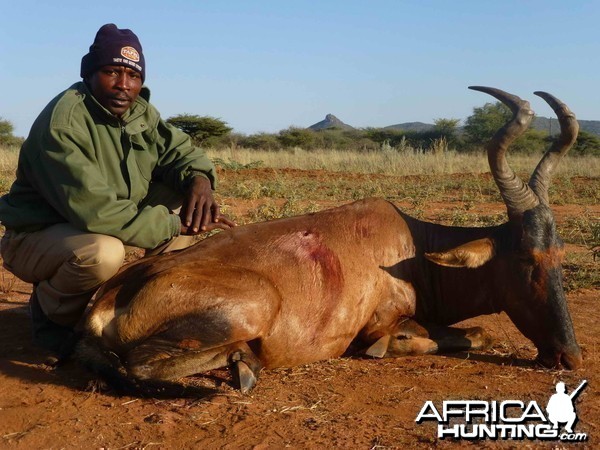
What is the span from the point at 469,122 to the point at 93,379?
42.7 metres

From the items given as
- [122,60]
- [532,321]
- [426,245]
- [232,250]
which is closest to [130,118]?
[122,60]

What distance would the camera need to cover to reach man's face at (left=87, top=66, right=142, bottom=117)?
4.90 meters

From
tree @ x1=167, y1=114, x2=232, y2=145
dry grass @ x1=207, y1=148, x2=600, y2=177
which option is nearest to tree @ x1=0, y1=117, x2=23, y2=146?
tree @ x1=167, y1=114, x2=232, y2=145

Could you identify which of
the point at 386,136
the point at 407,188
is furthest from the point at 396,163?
the point at 386,136

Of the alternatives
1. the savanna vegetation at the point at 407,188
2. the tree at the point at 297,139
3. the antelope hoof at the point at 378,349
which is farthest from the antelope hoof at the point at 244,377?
the tree at the point at 297,139

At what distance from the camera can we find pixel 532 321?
16.0 ft

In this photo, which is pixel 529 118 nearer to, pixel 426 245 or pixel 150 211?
pixel 426 245

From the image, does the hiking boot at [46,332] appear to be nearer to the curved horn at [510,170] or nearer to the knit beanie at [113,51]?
the knit beanie at [113,51]

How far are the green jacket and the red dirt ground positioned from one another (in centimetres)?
99

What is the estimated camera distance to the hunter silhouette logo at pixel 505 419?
354cm

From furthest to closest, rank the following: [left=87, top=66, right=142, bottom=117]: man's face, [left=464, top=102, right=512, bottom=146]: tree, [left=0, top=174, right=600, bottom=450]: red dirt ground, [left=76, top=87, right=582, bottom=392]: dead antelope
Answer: [left=464, top=102, right=512, bottom=146]: tree, [left=87, top=66, right=142, bottom=117]: man's face, [left=76, top=87, right=582, bottom=392]: dead antelope, [left=0, top=174, right=600, bottom=450]: red dirt ground

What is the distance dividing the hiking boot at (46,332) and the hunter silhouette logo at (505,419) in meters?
2.55

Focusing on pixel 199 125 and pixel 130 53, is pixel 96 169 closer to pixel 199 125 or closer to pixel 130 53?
pixel 130 53

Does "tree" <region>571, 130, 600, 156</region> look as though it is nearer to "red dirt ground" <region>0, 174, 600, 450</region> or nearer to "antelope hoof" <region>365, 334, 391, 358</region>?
"red dirt ground" <region>0, 174, 600, 450</region>
